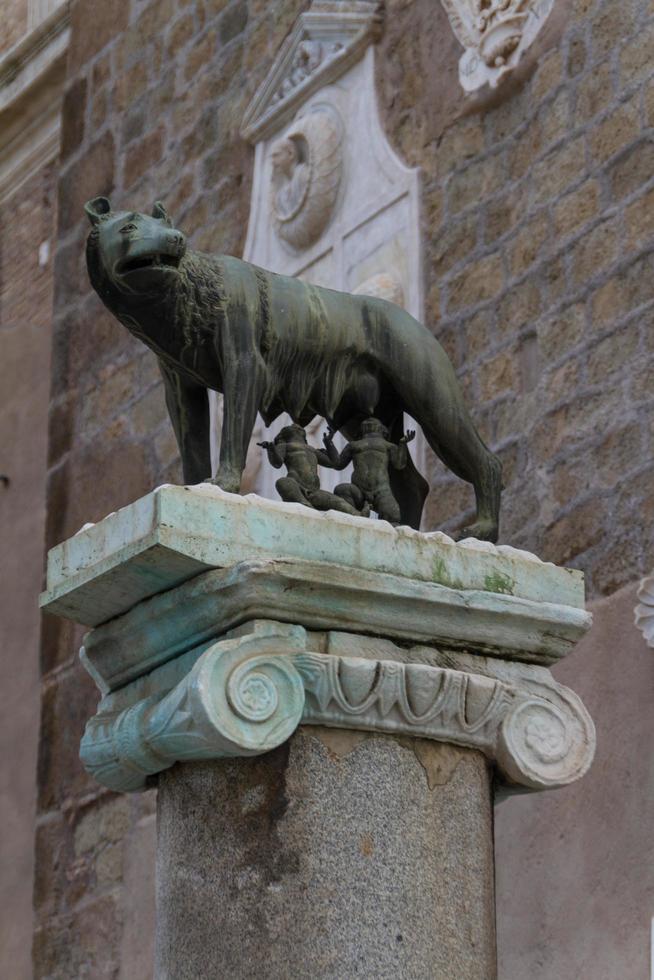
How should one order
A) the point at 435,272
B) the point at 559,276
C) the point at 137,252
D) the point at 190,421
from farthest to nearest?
the point at 435,272
the point at 559,276
the point at 190,421
the point at 137,252

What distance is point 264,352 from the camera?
161 inches

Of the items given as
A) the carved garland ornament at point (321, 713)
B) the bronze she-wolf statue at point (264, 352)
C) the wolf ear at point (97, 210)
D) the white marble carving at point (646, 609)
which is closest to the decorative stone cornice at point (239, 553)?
the carved garland ornament at point (321, 713)

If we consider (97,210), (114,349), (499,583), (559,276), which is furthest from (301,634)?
(114,349)

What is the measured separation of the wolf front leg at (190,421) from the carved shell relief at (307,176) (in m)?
3.89

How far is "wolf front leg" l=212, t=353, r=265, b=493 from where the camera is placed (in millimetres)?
4012

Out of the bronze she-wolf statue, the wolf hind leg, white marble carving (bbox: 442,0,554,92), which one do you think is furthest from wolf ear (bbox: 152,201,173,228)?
white marble carving (bbox: 442,0,554,92)

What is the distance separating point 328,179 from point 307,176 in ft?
0.39

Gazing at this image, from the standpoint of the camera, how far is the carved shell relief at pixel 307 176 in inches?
316

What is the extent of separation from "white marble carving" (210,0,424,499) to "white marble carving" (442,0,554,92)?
1.51 ft

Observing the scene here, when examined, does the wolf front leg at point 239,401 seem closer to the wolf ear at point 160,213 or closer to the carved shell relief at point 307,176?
the wolf ear at point 160,213

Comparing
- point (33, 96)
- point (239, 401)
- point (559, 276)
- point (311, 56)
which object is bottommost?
point (239, 401)

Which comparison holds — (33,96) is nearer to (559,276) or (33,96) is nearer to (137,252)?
(559,276)

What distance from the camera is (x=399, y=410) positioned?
4340 mm

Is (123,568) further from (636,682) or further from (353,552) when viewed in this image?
(636,682)
